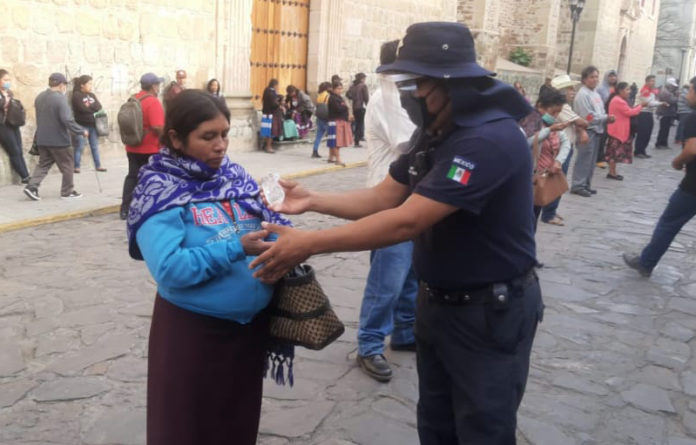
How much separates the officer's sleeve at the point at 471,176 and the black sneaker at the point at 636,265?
200 inches

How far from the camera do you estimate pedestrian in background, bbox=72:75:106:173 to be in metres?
10.4

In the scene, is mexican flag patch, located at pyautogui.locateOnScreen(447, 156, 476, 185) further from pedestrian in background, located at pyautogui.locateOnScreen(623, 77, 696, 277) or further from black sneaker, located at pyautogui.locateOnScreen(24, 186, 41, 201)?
black sneaker, located at pyautogui.locateOnScreen(24, 186, 41, 201)

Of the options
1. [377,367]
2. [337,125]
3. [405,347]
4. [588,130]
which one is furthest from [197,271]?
[337,125]

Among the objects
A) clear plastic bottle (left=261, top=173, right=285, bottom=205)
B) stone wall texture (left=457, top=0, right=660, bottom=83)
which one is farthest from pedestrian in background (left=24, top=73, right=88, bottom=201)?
stone wall texture (left=457, top=0, right=660, bottom=83)

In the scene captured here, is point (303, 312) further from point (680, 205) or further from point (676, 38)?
point (676, 38)

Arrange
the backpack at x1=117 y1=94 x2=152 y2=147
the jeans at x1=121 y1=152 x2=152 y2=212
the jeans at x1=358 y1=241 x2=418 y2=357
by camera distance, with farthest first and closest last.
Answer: the jeans at x1=121 y1=152 x2=152 y2=212
the backpack at x1=117 y1=94 x2=152 y2=147
the jeans at x1=358 y1=241 x2=418 y2=357

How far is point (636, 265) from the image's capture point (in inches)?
259

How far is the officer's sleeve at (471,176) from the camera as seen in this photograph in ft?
6.65

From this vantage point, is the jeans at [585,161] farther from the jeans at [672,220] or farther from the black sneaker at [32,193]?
the black sneaker at [32,193]

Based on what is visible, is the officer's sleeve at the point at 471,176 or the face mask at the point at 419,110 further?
the face mask at the point at 419,110

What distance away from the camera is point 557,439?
11.2 feet

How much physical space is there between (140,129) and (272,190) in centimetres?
596

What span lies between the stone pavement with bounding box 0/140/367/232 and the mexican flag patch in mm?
6704

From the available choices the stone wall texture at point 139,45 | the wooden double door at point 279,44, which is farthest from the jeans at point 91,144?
the wooden double door at point 279,44
